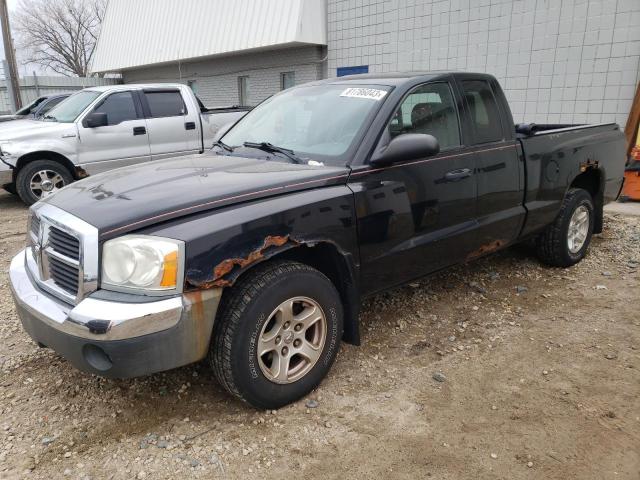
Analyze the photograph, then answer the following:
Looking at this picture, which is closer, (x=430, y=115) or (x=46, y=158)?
(x=430, y=115)

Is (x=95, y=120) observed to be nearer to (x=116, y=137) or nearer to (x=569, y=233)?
(x=116, y=137)

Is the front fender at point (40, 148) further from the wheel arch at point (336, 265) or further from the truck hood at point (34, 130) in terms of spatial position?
the wheel arch at point (336, 265)

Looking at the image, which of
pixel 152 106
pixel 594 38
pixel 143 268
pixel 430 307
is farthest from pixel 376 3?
pixel 143 268

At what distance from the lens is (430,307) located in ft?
13.7

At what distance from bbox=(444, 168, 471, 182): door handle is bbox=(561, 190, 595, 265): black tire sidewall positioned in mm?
1701

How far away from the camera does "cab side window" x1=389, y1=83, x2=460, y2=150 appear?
11.0ft

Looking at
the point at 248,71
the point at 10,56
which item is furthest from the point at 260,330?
the point at 10,56

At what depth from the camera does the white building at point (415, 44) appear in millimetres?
7859

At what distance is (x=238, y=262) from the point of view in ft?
8.11

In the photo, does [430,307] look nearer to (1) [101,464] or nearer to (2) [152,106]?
(1) [101,464]

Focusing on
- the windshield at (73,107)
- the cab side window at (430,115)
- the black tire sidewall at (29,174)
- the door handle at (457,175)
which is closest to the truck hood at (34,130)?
the windshield at (73,107)

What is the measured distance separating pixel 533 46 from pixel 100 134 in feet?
23.5

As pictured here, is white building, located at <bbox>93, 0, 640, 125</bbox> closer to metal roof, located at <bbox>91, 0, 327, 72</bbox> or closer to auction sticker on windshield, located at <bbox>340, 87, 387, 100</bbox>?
metal roof, located at <bbox>91, 0, 327, 72</bbox>

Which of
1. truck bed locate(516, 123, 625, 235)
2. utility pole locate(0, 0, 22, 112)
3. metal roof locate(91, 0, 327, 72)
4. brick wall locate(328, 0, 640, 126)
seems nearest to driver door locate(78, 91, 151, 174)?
metal roof locate(91, 0, 327, 72)
